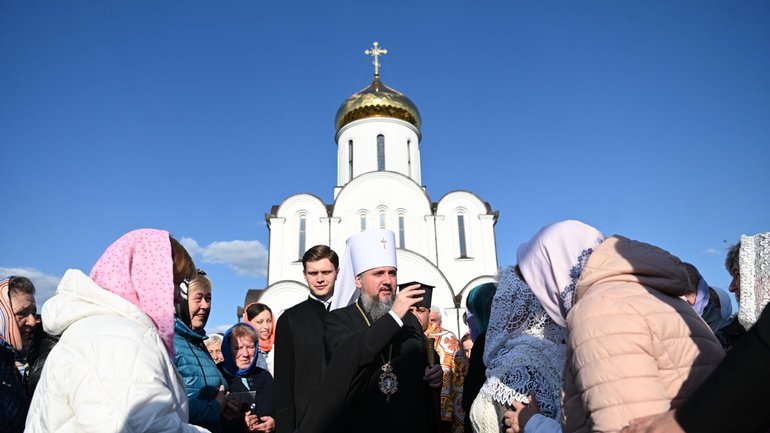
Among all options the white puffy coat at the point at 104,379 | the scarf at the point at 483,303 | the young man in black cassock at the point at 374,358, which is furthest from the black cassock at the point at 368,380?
the white puffy coat at the point at 104,379

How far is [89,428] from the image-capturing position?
66.7 inches

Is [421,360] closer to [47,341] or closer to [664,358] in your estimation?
[664,358]

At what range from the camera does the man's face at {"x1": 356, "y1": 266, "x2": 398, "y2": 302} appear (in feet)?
10.8

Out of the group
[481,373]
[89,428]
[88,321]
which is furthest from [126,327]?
[481,373]

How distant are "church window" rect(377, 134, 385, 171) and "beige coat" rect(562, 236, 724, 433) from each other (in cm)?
2203

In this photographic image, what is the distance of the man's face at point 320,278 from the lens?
13.4ft

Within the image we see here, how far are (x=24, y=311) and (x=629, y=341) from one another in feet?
12.9

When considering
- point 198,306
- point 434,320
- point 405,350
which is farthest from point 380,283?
point 434,320

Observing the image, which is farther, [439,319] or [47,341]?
[439,319]

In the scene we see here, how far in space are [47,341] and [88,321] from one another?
2034mm

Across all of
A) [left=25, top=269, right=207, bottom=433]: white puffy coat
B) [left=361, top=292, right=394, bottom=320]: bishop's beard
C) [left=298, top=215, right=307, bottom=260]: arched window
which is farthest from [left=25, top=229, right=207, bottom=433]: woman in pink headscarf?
[left=298, top=215, right=307, bottom=260]: arched window

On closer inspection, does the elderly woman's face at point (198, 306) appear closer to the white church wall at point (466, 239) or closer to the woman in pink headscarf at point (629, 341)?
the woman in pink headscarf at point (629, 341)

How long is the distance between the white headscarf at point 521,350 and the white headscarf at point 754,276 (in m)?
0.81

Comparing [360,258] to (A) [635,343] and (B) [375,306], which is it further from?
(A) [635,343]
